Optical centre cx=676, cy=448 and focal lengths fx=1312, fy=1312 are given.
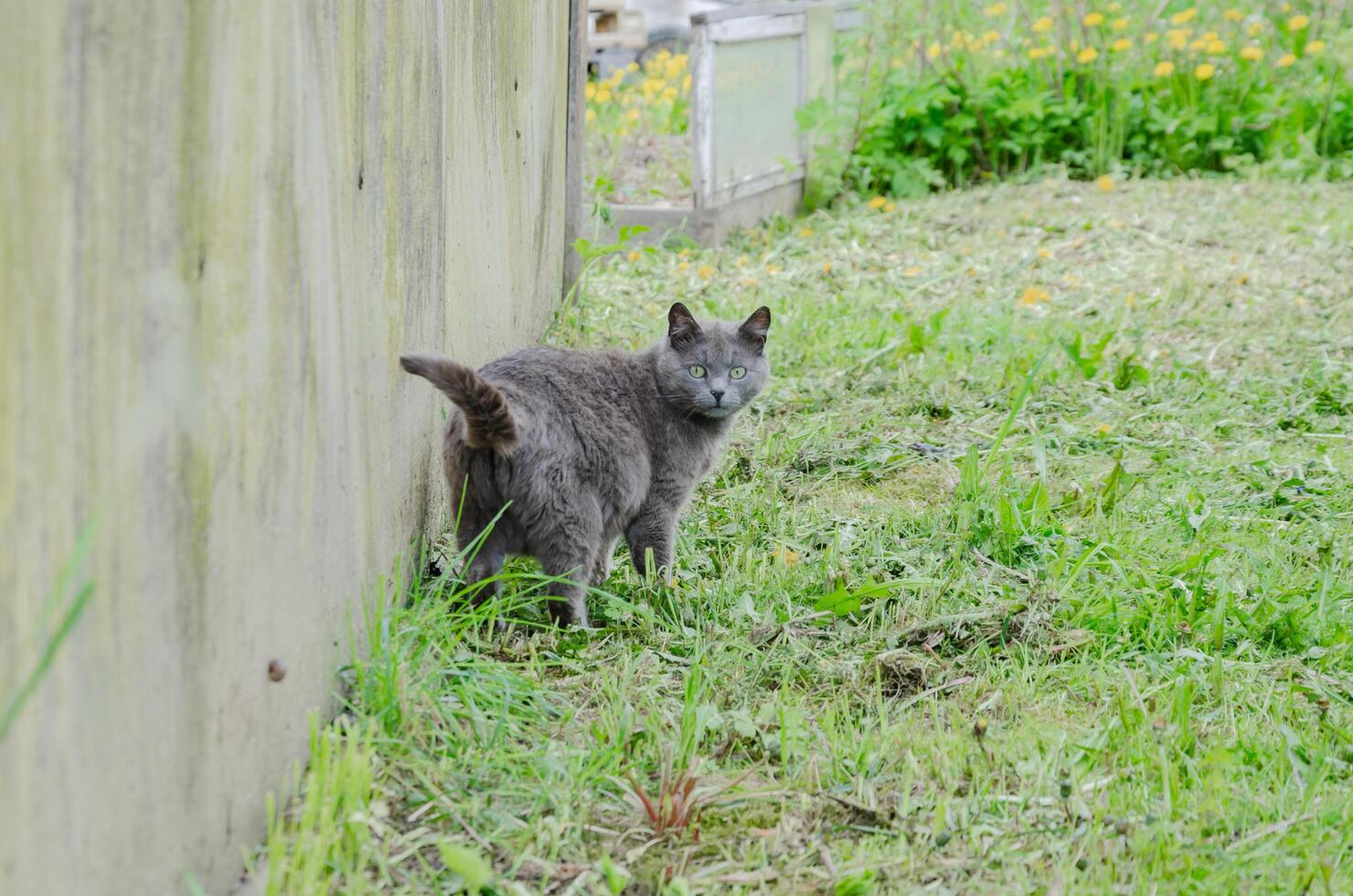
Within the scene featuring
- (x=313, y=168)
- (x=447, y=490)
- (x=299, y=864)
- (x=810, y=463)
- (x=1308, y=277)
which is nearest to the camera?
(x=299, y=864)

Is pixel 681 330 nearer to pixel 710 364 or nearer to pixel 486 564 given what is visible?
pixel 710 364

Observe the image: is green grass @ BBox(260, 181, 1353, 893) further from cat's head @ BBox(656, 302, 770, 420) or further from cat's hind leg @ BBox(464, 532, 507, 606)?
cat's head @ BBox(656, 302, 770, 420)

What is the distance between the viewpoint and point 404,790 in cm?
232

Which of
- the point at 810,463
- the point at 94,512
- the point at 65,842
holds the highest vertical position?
the point at 94,512

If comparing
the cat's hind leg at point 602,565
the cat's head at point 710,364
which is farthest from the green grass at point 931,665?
the cat's head at point 710,364

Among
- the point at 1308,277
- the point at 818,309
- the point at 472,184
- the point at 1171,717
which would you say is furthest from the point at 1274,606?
the point at 1308,277

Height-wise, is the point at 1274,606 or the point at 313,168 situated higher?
the point at 313,168

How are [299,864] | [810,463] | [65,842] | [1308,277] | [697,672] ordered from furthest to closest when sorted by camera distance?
1. [1308,277]
2. [810,463]
3. [697,672]
4. [299,864]
5. [65,842]

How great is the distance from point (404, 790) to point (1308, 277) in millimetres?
5999

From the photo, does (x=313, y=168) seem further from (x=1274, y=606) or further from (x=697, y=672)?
(x=1274, y=606)

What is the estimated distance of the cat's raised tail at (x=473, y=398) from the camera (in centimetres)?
276

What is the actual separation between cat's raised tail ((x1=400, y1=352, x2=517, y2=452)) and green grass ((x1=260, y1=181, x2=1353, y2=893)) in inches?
15.8

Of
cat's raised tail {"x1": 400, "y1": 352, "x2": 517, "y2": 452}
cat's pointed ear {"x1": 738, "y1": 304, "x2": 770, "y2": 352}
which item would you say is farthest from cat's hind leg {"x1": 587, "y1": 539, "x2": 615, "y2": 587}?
cat's pointed ear {"x1": 738, "y1": 304, "x2": 770, "y2": 352}

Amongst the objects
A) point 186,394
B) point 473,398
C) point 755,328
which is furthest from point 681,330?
point 186,394
